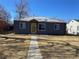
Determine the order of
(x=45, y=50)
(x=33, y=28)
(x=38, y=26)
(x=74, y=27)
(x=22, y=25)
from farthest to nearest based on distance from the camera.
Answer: (x=74, y=27) → (x=38, y=26) → (x=33, y=28) → (x=22, y=25) → (x=45, y=50)

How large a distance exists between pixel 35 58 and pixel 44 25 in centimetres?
2741

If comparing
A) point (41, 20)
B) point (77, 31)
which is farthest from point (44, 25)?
point (77, 31)

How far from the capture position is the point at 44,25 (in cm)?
3706

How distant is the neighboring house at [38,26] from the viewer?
36.7m

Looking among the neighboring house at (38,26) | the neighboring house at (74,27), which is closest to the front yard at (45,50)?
the neighboring house at (38,26)

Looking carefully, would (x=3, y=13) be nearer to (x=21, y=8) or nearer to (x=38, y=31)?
(x=21, y=8)

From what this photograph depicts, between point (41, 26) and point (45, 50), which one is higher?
point (41, 26)

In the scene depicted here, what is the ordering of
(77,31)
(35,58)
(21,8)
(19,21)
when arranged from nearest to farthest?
1. (35,58)
2. (19,21)
3. (77,31)
4. (21,8)

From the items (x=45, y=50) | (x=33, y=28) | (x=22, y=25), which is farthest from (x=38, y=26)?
(x=45, y=50)

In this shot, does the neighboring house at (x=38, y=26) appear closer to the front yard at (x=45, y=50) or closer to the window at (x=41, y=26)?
the window at (x=41, y=26)

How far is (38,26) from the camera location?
123ft

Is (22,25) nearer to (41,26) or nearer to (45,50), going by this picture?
(41,26)

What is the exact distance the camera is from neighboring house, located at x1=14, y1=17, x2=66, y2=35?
120ft

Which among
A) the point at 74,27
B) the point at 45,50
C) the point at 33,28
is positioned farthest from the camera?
the point at 74,27
